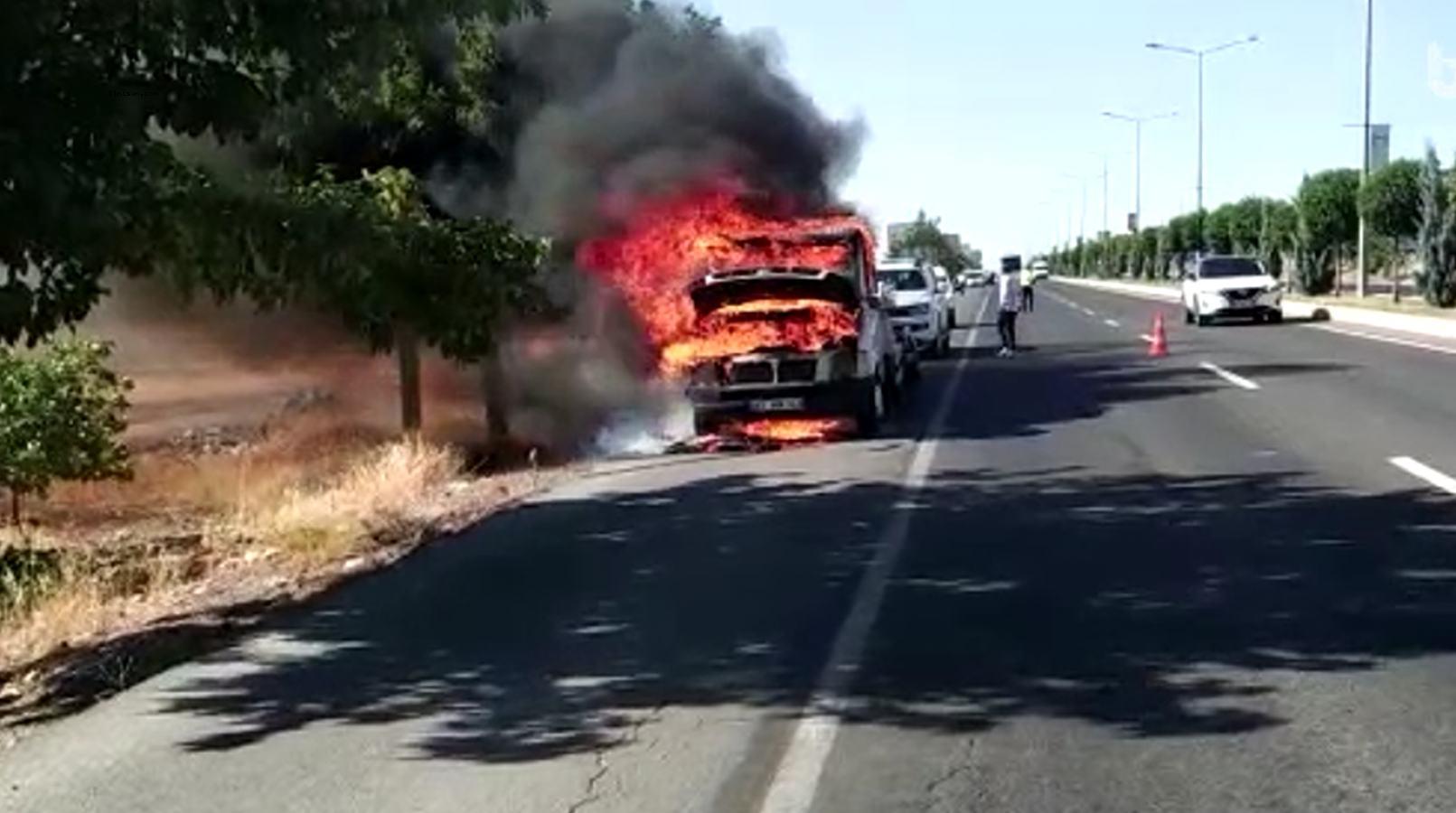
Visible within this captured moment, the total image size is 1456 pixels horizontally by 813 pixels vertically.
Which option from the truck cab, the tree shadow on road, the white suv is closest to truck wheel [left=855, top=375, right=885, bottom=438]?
the truck cab

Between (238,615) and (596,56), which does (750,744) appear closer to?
(238,615)

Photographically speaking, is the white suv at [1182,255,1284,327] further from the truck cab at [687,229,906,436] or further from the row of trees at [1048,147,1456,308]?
the truck cab at [687,229,906,436]

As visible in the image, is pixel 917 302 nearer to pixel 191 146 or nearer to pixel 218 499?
pixel 218 499

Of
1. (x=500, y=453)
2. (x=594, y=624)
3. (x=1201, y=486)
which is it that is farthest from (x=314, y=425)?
(x=594, y=624)

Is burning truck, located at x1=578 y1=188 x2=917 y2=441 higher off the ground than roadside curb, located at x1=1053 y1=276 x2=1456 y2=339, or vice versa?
burning truck, located at x1=578 y1=188 x2=917 y2=441

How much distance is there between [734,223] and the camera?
2241cm

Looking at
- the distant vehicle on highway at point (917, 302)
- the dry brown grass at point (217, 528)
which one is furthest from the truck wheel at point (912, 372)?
the dry brown grass at point (217, 528)

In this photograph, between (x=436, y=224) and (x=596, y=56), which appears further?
(x=596, y=56)

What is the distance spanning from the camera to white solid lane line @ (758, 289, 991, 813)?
610 centimetres

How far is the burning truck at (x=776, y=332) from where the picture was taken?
64.7ft

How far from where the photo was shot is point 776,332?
19859mm

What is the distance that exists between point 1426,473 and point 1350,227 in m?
56.1

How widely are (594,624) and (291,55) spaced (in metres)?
2.89

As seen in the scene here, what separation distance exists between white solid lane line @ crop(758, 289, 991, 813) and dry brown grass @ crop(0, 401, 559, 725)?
3109 millimetres
